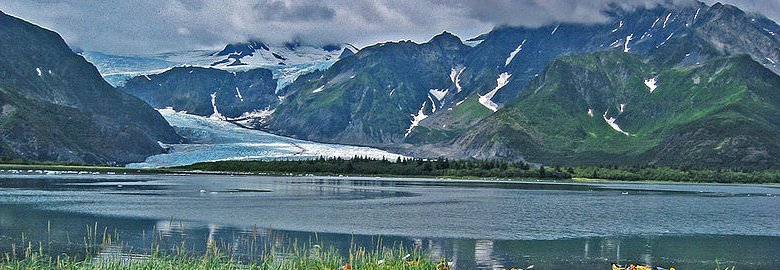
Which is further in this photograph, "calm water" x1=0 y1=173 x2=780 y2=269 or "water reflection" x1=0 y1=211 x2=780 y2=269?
"calm water" x1=0 y1=173 x2=780 y2=269

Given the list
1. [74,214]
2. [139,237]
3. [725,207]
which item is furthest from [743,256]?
[725,207]

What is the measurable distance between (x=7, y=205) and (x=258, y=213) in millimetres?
26378

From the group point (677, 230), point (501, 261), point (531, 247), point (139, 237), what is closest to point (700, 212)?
point (677, 230)

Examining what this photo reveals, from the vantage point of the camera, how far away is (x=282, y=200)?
113 m

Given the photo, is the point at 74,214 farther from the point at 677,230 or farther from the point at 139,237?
the point at 677,230

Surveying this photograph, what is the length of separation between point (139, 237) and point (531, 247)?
29.1 meters

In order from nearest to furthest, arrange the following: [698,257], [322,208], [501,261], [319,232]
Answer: [501,261] → [698,257] → [319,232] → [322,208]

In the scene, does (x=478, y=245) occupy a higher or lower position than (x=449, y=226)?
lower

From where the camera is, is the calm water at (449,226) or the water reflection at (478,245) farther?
the calm water at (449,226)

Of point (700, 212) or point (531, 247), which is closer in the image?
point (531, 247)

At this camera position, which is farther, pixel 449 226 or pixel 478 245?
pixel 449 226

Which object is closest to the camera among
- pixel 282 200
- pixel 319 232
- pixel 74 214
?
pixel 319 232

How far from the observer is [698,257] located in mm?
55625

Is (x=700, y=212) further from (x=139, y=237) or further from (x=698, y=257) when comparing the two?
(x=139, y=237)
